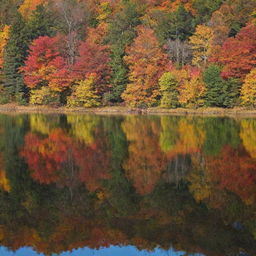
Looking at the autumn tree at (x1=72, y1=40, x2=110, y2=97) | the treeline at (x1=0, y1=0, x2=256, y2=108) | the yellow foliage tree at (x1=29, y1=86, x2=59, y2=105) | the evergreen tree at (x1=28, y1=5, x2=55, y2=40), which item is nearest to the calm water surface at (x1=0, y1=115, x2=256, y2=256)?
the treeline at (x1=0, y1=0, x2=256, y2=108)

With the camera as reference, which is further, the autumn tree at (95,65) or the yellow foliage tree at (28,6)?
the yellow foliage tree at (28,6)

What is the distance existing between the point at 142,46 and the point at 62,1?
1964cm

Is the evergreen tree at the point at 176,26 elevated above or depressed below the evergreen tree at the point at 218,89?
above

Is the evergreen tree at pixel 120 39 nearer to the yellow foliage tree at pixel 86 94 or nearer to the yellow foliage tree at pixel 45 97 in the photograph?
the yellow foliage tree at pixel 86 94

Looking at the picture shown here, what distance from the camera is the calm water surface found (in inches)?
320

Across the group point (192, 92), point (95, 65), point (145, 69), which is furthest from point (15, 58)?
point (192, 92)

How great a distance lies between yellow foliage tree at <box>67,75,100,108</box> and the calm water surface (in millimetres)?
30272

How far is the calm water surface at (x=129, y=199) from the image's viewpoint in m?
8.14

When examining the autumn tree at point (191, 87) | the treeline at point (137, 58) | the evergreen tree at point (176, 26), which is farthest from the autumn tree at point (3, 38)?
the autumn tree at point (191, 87)

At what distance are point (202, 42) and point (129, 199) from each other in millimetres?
41221

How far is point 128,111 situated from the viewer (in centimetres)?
4806

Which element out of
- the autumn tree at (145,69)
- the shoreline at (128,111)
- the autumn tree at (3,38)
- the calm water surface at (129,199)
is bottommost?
the calm water surface at (129,199)

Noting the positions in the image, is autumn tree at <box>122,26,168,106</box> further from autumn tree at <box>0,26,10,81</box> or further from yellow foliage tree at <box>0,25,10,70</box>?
yellow foliage tree at <box>0,25,10,70</box>

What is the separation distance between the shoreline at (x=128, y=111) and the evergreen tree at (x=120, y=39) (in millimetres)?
2963
